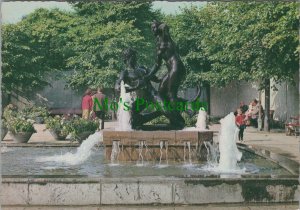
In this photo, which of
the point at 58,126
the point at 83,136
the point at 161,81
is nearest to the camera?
the point at 161,81

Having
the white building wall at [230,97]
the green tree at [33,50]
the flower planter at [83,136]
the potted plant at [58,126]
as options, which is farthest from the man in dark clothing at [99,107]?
the white building wall at [230,97]

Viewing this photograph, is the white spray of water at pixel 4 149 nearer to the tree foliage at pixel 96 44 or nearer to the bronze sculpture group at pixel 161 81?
the bronze sculpture group at pixel 161 81

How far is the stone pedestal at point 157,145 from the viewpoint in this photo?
10.3 m

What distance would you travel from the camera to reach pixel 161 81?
440 inches

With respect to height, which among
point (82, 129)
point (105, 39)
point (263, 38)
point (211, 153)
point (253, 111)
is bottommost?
point (211, 153)

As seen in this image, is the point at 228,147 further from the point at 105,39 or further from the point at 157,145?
the point at 105,39

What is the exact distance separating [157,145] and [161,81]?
155cm

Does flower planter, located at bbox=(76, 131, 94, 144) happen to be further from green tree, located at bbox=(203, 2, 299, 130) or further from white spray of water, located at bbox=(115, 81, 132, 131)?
green tree, located at bbox=(203, 2, 299, 130)

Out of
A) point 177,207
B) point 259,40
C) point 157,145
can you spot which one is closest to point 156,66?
point 157,145

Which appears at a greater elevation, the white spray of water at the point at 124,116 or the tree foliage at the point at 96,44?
the tree foliage at the point at 96,44

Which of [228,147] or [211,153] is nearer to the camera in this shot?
[228,147]

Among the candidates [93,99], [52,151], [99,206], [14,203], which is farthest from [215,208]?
[93,99]

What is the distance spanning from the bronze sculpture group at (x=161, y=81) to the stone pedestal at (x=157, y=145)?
759 mm

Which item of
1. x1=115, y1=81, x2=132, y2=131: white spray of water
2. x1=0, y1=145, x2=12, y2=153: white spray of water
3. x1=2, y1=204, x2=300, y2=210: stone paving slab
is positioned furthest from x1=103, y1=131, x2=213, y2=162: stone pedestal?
x1=0, y1=145, x2=12, y2=153: white spray of water
